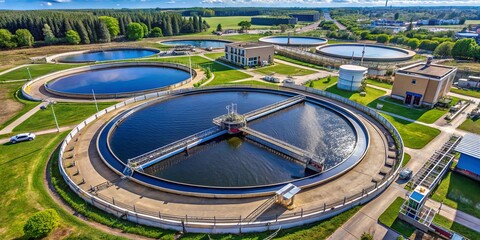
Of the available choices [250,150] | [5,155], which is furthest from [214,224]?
[5,155]

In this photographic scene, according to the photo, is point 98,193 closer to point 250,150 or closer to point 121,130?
point 121,130

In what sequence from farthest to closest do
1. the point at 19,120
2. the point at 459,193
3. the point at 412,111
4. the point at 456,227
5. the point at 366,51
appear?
1. the point at 366,51
2. the point at 412,111
3. the point at 19,120
4. the point at 459,193
5. the point at 456,227

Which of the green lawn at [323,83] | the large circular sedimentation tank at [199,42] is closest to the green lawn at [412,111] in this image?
the green lawn at [323,83]

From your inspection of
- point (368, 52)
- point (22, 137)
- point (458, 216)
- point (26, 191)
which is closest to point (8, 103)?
point (22, 137)

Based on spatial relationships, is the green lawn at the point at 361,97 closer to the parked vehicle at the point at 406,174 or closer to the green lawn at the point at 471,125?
the green lawn at the point at 471,125

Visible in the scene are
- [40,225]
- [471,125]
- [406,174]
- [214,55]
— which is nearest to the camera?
[40,225]

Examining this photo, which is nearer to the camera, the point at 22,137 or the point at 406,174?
the point at 406,174

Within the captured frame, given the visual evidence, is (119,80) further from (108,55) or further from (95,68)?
(108,55)

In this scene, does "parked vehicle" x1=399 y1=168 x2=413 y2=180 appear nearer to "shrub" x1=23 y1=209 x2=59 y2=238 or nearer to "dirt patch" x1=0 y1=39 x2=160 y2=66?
"shrub" x1=23 y1=209 x2=59 y2=238
